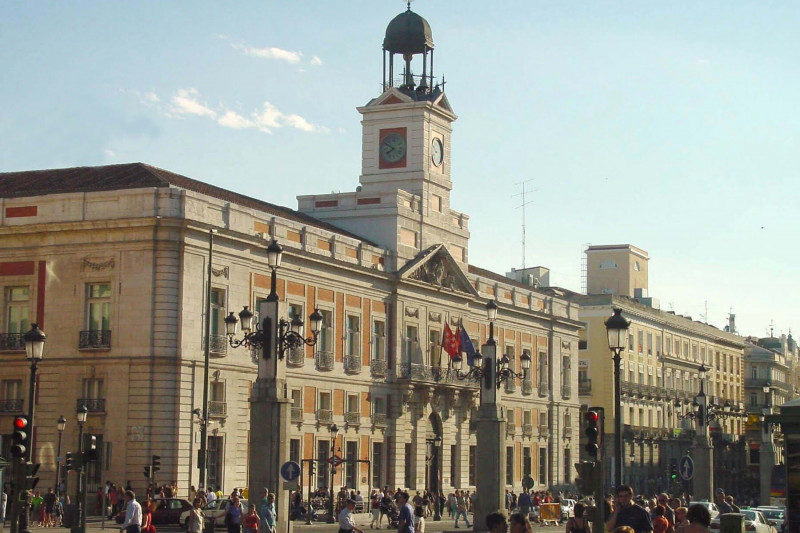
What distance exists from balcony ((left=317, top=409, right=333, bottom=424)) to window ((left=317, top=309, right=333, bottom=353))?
8.70 ft

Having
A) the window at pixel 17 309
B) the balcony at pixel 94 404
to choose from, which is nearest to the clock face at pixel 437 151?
the window at pixel 17 309

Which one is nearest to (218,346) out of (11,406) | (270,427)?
(11,406)

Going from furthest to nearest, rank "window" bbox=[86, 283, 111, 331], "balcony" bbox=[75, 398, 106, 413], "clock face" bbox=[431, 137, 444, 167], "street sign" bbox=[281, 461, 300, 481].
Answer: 1. "clock face" bbox=[431, 137, 444, 167]
2. "window" bbox=[86, 283, 111, 331]
3. "balcony" bbox=[75, 398, 106, 413]
4. "street sign" bbox=[281, 461, 300, 481]

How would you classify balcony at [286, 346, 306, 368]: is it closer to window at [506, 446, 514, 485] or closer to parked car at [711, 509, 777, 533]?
window at [506, 446, 514, 485]

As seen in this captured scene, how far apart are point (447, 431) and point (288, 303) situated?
16.3 m

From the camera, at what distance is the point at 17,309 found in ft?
177

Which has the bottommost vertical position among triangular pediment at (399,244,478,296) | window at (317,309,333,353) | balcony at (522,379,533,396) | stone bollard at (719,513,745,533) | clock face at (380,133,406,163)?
stone bollard at (719,513,745,533)

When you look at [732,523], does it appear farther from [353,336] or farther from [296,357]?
[353,336]

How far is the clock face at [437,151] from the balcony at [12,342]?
27.1 metres

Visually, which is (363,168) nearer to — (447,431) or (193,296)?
(447,431)

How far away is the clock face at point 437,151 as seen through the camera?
7381cm

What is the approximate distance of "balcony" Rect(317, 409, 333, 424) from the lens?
199 ft

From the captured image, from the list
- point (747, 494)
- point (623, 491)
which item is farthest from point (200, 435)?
point (747, 494)

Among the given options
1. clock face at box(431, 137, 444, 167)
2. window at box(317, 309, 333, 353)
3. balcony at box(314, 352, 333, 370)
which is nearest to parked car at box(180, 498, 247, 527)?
balcony at box(314, 352, 333, 370)
